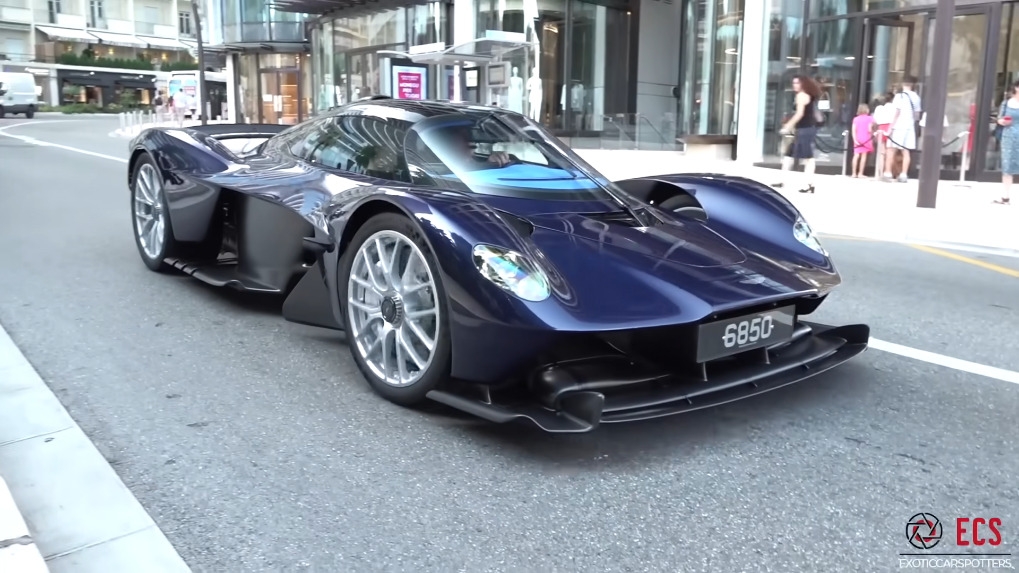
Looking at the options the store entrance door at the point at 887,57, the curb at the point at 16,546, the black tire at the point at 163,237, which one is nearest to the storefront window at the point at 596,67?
the store entrance door at the point at 887,57

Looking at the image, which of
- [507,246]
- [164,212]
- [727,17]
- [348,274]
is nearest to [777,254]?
[507,246]

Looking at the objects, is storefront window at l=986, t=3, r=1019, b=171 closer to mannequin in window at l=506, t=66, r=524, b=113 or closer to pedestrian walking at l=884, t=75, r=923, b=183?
pedestrian walking at l=884, t=75, r=923, b=183

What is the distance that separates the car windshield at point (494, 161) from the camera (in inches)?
147

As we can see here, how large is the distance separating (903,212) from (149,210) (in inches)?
Result: 331

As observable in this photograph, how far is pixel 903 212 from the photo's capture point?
1004 centimetres

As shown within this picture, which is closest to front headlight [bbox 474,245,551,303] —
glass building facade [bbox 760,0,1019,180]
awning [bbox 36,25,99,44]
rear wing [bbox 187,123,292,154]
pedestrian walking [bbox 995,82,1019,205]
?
rear wing [bbox 187,123,292,154]

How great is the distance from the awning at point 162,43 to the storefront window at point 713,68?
206ft

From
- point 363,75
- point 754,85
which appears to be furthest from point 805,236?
point 363,75

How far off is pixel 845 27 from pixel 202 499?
16822 millimetres

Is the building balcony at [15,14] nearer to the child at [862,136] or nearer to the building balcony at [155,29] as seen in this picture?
the building balcony at [155,29]

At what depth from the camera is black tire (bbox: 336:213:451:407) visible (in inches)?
118

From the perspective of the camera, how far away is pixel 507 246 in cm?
291

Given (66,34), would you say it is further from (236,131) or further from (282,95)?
(236,131)

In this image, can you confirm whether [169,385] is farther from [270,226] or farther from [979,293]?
[979,293]
